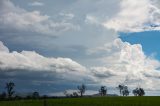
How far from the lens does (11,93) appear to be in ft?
600

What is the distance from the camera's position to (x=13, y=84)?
191375 millimetres

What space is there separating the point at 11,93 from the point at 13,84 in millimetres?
9419
